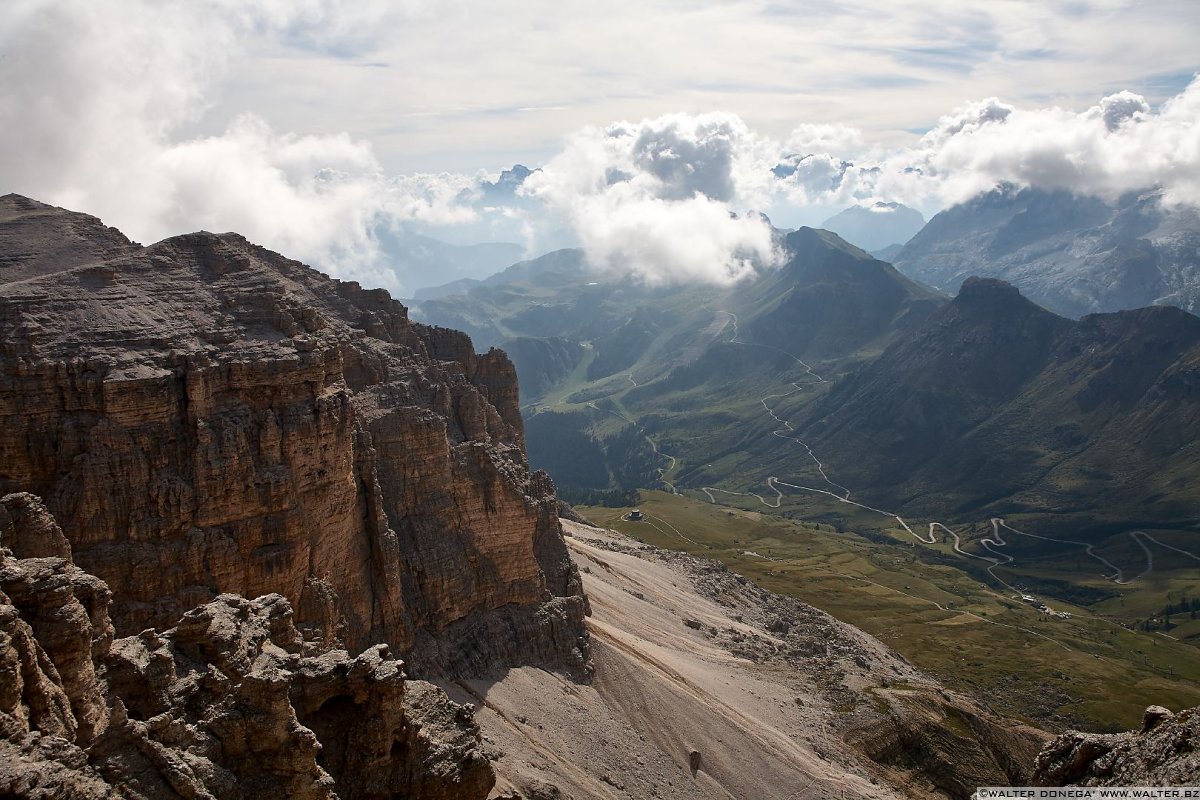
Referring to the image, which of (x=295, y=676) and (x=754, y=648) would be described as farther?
(x=754, y=648)

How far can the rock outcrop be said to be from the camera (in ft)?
121

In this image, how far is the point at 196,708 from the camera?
1596 inches

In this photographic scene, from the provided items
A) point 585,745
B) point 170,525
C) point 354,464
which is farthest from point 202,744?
point 585,745

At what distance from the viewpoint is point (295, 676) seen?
151ft

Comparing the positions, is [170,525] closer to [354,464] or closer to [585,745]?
[354,464]

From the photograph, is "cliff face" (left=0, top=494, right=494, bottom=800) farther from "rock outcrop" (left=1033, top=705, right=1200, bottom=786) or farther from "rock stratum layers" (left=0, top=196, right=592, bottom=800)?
"rock outcrop" (left=1033, top=705, right=1200, bottom=786)

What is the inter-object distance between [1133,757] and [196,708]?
41.5 m

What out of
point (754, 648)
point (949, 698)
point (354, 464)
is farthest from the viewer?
point (754, 648)

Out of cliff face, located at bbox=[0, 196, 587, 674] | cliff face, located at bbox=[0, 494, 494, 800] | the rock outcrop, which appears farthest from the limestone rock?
the rock outcrop

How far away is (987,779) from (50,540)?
371 feet

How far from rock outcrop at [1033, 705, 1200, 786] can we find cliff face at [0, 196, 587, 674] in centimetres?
5122

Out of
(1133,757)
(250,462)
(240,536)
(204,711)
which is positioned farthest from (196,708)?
(1133,757)

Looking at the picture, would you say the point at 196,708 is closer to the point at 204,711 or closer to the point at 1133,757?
the point at 204,711

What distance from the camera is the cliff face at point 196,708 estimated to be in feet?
106
